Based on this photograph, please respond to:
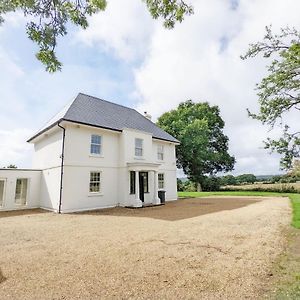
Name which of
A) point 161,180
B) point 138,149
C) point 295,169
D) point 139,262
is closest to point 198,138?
point 161,180

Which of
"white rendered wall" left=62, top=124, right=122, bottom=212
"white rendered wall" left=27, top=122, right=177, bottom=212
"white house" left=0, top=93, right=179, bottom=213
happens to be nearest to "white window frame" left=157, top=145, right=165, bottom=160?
"white house" left=0, top=93, right=179, bottom=213

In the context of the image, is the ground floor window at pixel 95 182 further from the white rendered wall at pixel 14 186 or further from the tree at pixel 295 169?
the tree at pixel 295 169

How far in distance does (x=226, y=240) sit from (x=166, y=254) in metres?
2.57

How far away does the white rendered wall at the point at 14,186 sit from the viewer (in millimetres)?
17938

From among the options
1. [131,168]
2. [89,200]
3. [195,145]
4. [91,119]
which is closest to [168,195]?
[131,168]

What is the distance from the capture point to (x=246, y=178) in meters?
54.8

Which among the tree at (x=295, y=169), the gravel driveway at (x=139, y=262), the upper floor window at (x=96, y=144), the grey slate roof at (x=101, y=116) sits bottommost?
the gravel driveway at (x=139, y=262)

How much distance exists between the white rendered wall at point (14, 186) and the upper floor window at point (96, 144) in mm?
5442

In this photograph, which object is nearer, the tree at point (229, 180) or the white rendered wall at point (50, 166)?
the white rendered wall at point (50, 166)

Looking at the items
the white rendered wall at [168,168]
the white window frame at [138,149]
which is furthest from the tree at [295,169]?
the white rendered wall at [168,168]

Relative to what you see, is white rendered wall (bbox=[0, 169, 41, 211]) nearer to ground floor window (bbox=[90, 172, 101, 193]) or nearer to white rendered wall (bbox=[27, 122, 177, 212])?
white rendered wall (bbox=[27, 122, 177, 212])

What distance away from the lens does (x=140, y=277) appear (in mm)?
5164

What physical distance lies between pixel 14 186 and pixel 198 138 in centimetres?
2722

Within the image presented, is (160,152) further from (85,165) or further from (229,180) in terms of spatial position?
(229,180)
